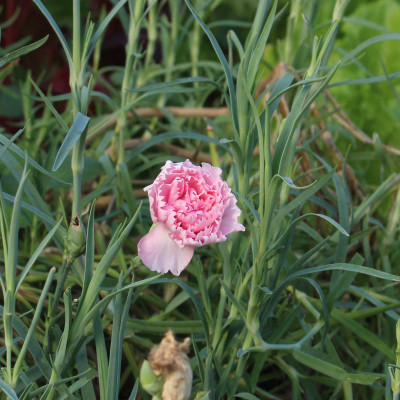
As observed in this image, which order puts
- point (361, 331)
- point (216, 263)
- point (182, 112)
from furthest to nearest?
point (182, 112), point (216, 263), point (361, 331)

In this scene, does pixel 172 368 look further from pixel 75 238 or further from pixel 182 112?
pixel 182 112

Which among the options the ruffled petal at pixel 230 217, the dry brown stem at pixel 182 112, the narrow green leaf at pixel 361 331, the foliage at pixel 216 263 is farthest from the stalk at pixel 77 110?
the dry brown stem at pixel 182 112

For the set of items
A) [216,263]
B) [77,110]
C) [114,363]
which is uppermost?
[77,110]

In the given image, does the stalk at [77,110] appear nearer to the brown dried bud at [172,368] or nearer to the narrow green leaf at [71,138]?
the narrow green leaf at [71,138]

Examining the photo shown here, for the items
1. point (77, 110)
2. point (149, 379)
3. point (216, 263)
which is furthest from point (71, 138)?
point (216, 263)

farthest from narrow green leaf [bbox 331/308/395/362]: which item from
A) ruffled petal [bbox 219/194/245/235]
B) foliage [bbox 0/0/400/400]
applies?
ruffled petal [bbox 219/194/245/235]

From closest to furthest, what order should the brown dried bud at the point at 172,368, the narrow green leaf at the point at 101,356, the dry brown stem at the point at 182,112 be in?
the brown dried bud at the point at 172,368 < the narrow green leaf at the point at 101,356 < the dry brown stem at the point at 182,112

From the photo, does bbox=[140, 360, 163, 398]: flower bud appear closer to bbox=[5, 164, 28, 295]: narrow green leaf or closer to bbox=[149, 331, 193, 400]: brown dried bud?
bbox=[149, 331, 193, 400]: brown dried bud

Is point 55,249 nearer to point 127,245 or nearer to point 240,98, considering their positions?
point 127,245

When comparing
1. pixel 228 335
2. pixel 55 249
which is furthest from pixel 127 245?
pixel 228 335
